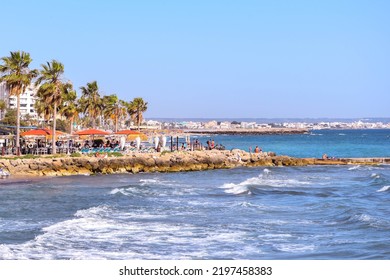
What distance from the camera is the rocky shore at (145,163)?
46656 mm

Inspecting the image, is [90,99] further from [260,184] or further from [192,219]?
[192,219]

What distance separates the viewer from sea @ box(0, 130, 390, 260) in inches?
833

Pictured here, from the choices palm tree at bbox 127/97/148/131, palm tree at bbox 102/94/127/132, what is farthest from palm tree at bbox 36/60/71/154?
palm tree at bbox 127/97/148/131

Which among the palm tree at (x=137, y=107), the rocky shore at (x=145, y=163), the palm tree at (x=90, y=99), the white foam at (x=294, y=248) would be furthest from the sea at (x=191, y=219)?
the palm tree at (x=137, y=107)

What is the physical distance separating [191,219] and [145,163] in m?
25.1

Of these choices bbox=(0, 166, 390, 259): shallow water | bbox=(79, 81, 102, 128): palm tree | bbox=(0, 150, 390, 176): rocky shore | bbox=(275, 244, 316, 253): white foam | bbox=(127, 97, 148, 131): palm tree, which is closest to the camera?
bbox=(275, 244, 316, 253): white foam

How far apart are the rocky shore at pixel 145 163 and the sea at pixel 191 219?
2.11m

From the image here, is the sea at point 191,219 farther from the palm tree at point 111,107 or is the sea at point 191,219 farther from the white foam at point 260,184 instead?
the palm tree at point 111,107

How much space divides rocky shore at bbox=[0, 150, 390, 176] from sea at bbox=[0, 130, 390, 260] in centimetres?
211

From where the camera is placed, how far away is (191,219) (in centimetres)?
2733

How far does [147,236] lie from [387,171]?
38209 millimetres

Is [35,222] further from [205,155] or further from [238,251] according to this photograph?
[205,155]

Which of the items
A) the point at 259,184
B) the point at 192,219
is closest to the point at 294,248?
the point at 192,219

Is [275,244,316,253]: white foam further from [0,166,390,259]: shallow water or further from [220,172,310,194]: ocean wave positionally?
[220,172,310,194]: ocean wave
